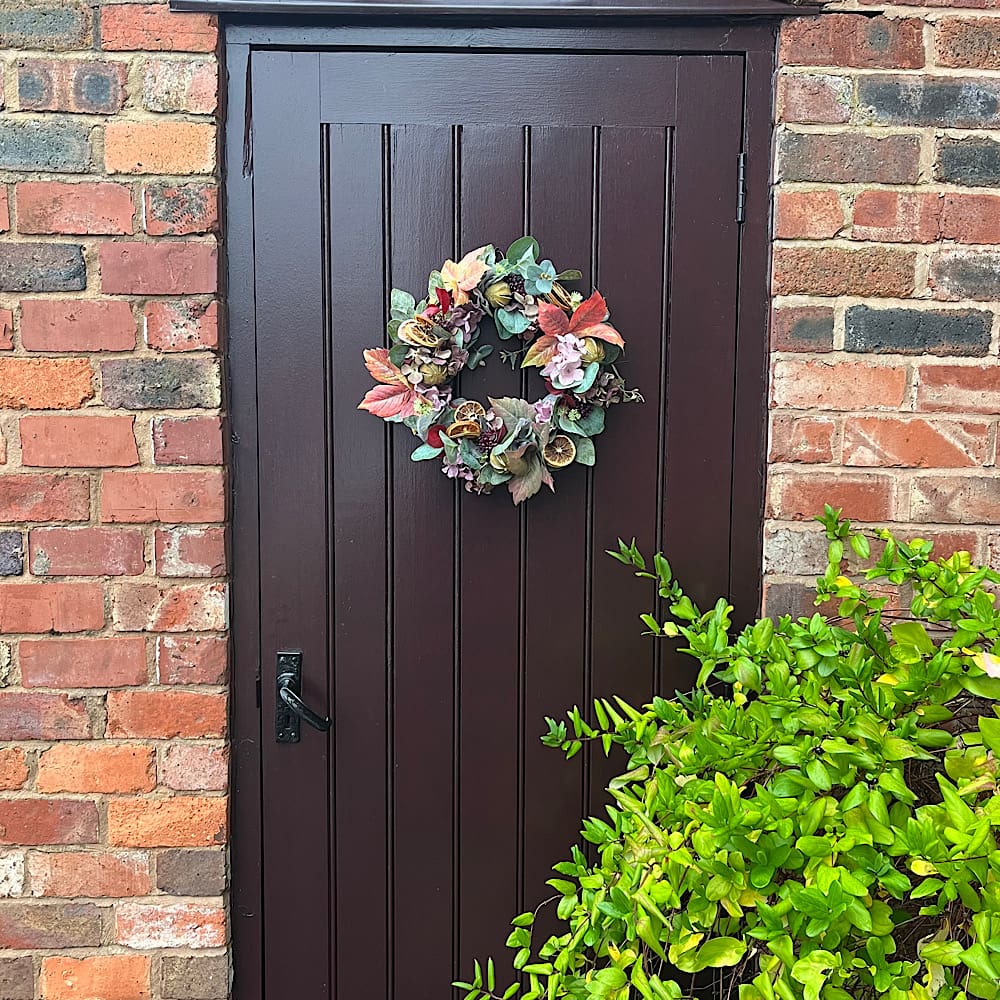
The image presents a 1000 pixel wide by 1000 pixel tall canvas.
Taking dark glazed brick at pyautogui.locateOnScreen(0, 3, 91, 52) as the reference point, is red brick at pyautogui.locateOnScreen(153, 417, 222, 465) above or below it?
below

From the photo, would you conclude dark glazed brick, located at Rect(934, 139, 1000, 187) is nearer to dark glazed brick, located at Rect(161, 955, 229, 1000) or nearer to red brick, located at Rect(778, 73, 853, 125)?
red brick, located at Rect(778, 73, 853, 125)

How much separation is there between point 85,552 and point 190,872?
23.1 inches

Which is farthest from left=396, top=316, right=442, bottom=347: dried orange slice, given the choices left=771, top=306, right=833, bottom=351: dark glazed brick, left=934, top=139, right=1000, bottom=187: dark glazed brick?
left=934, top=139, right=1000, bottom=187: dark glazed brick

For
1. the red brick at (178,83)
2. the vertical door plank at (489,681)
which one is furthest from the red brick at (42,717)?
the red brick at (178,83)

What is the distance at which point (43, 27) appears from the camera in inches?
61.1

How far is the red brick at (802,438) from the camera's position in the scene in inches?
64.8

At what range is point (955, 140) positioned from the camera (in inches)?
63.4

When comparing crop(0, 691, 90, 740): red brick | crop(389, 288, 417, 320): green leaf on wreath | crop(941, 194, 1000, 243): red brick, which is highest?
crop(941, 194, 1000, 243): red brick

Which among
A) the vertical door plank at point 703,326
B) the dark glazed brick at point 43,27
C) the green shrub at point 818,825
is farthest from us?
the vertical door plank at point 703,326

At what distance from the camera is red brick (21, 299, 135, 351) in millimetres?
1589

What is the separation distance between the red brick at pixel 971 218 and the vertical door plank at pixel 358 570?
97 cm

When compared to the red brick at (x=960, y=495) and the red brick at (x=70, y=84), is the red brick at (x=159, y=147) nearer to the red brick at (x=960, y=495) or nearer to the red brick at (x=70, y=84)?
the red brick at (x=70, y=84)

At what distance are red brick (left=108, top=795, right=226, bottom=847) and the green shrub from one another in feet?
1.82

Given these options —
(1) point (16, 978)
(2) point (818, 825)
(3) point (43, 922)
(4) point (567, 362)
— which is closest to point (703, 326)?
(4) point (567, 362)
